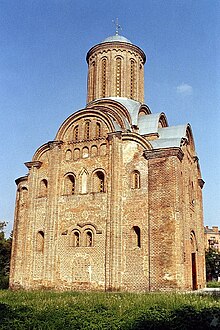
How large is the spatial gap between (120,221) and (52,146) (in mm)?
5458

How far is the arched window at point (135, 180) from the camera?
57.4 ft

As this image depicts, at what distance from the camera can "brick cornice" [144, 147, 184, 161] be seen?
16.9m

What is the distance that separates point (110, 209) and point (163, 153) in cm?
346

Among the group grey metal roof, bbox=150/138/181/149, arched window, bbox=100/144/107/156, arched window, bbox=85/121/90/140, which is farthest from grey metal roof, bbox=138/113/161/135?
arched window, bbox=85/121/90/140

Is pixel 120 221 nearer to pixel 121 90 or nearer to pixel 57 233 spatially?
pixel 57 233

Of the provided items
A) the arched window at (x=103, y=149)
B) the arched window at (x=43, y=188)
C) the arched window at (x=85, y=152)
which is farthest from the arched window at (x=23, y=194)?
the arched window at (x=103, y=149)

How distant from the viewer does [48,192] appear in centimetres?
1881

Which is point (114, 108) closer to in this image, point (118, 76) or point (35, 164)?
point (118, 76)

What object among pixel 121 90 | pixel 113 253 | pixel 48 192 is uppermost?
pixel 121 90

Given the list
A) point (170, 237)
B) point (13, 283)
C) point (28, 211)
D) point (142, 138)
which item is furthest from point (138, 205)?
point (13, 283)

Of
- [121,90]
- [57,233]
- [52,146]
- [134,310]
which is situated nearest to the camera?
[134,310]

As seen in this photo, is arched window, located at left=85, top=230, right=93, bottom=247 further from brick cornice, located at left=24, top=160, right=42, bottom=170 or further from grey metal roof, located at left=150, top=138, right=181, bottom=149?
grey metal roof, located at left=150, top=138, right=181, bottom=149

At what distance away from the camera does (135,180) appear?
17.6 meters

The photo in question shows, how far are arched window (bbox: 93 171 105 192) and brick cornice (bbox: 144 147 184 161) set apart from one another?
2.36 meters
